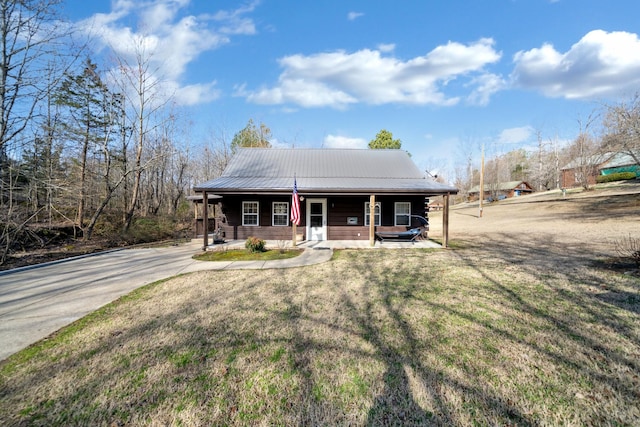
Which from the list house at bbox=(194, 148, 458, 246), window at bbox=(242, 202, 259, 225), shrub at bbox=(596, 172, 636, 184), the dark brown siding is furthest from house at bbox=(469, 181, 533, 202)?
window at bbox=(242, 202, 259, 225)

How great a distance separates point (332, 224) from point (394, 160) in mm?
5763

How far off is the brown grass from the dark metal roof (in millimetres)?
6754

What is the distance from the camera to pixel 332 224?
46.9ft

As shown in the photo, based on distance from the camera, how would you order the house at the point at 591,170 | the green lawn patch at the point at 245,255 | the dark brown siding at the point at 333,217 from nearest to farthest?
1. the green lawn patch at the point at 245,255
2. the dark brown siding at the point at 333,217
3. the house at the point at 591,170

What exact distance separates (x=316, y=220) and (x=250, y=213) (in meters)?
3.44

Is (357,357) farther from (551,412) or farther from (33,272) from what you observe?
(33,272)

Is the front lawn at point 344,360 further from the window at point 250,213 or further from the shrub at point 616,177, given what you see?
the shrub at point 616,177

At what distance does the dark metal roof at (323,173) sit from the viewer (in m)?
12.0

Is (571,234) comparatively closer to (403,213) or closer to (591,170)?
(403,213)

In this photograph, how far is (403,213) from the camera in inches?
566

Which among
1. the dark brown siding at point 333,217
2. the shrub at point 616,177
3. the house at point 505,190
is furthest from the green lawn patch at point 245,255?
the house at point 505,190

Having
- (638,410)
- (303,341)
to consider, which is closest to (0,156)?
(303,341)

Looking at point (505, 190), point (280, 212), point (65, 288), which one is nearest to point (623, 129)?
point (280, 212)

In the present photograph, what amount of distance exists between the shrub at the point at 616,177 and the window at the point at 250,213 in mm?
43862
